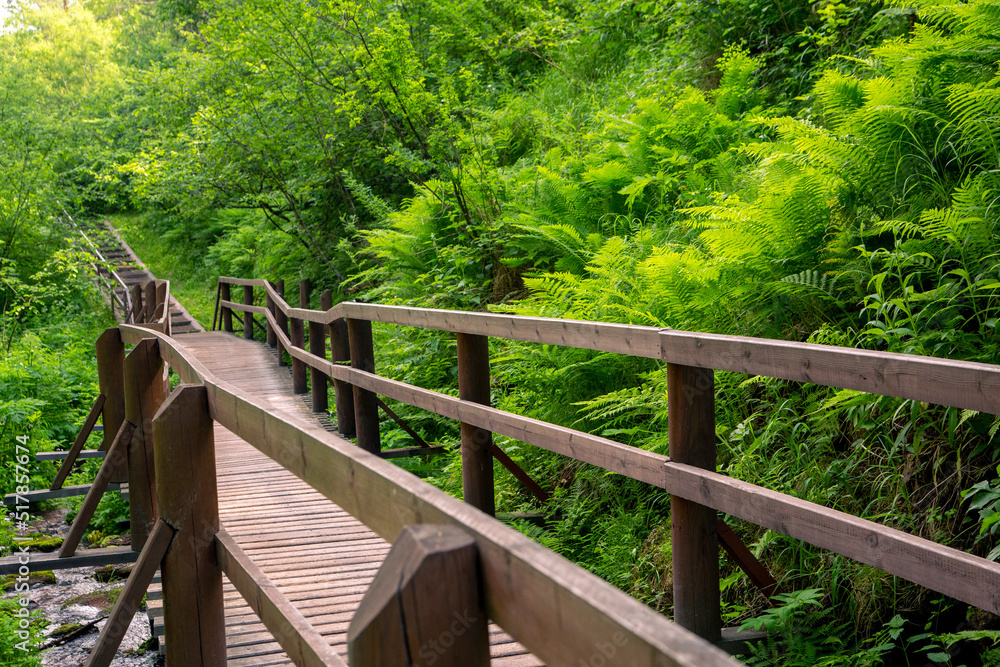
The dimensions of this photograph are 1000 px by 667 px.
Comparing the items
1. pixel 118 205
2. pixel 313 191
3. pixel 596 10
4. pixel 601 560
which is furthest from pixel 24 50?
pixel 601 560

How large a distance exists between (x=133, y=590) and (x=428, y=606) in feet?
7.03

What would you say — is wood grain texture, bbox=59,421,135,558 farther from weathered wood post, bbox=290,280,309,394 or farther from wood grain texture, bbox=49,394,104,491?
weathered wood post, bbox=290,280,309,394

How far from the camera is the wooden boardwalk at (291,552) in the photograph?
2.97m

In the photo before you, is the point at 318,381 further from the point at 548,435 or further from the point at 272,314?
the point at 548,435

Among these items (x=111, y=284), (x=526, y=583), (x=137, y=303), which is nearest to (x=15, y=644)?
(x=526, y=583)

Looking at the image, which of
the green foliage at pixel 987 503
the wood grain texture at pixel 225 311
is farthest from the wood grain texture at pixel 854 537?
the wood grain texture at pixel 225 311

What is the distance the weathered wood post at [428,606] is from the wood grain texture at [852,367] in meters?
1.28

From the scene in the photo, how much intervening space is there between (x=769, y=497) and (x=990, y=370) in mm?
717

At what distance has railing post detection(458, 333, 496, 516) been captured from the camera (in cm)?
397

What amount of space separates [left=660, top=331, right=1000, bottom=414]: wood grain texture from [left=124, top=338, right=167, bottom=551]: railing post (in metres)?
3.00

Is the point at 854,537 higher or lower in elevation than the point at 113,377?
higher

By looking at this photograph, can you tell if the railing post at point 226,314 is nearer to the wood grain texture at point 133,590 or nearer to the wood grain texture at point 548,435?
the wood grain texture at point 548,435

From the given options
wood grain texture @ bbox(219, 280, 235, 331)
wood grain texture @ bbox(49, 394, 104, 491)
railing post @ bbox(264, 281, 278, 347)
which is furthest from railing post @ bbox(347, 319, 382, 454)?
wood grain texture @ bbox(219, 280, 235, 331)

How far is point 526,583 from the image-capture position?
0.89 metres
